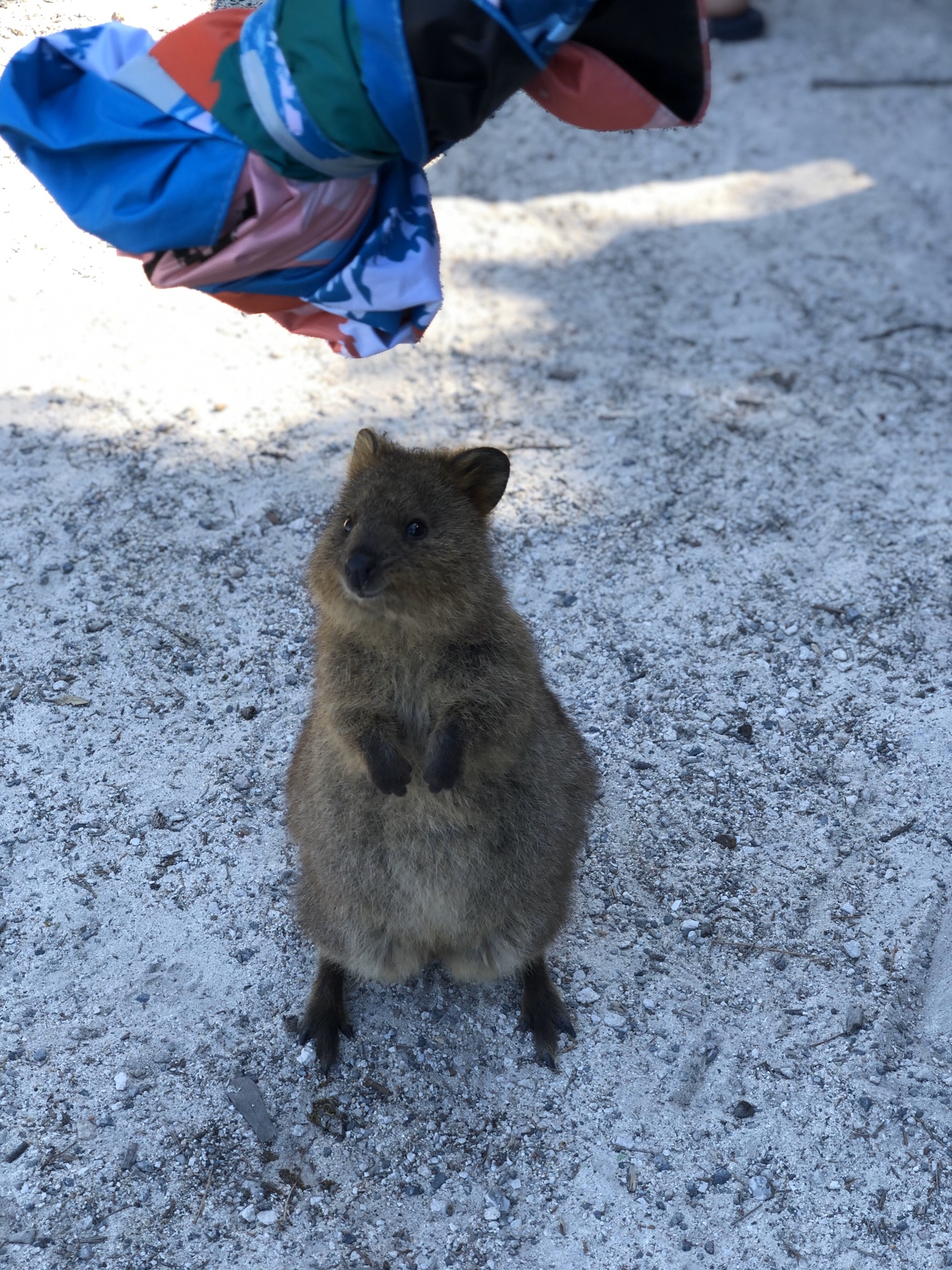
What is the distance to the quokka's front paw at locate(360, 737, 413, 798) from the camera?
2422mm

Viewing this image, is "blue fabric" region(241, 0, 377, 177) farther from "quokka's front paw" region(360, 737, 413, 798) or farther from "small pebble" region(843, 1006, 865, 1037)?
"small pebble" region(843, 1006, 865, 1037)

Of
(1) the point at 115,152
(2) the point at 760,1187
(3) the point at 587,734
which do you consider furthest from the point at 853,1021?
(1) the point at 115,152

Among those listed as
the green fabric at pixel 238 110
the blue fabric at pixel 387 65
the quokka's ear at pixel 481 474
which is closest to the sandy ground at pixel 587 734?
the green fabric at pixel 238 110

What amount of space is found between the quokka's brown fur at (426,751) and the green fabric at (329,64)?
29.3 inches

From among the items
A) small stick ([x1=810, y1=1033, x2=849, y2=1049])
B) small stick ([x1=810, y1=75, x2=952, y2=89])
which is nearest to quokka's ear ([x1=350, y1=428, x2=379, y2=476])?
small stick ([x1=810, y1=1033, x2=849, y2=1049])

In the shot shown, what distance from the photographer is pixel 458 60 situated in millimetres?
2053

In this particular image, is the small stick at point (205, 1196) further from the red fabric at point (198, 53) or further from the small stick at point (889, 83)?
the small stick at point (889, 83)

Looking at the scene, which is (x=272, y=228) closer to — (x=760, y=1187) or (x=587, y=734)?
(x=587, y=734)

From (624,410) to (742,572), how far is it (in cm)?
100

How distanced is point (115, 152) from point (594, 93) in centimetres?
94

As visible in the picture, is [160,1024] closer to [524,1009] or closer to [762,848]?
[524,1009]

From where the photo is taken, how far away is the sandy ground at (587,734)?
2541 millimetres

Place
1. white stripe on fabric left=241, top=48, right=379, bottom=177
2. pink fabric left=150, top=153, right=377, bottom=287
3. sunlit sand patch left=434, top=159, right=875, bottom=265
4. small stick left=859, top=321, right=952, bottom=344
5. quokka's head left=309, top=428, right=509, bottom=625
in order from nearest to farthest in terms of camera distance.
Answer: white stripe on fabric left=241, top=48, right=379, bottom=177 < pink fabric left=150, top=153, right=377, bottom=287 < quokka's head left=309, top=428, right=509, bottom=625 < small stick left=859, top=321, right=952, bottom=344 < sunlit sand patch left=434, top=159, right=875, bottom=265

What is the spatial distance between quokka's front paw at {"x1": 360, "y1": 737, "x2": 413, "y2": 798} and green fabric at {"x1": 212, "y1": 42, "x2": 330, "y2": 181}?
1184mm
